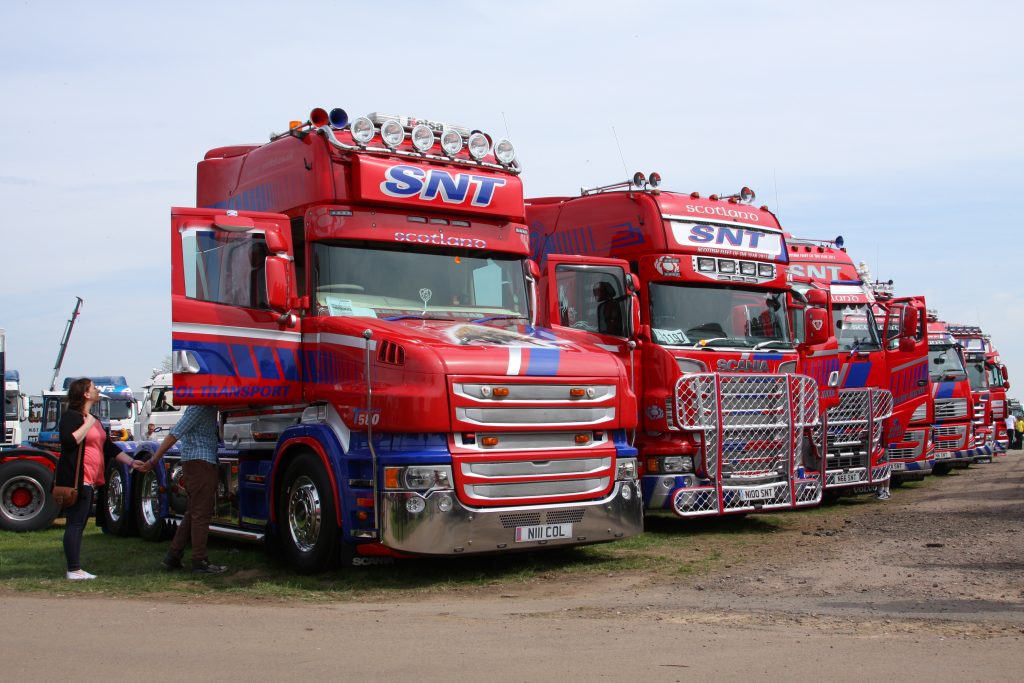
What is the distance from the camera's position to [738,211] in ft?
45.3

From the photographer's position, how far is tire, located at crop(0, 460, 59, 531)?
1461 centimetres

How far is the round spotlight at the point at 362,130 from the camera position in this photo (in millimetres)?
10219

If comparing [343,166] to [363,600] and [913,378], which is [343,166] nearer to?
[363,600]

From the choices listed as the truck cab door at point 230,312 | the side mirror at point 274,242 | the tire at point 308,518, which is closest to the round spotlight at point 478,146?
the truck cab door at point 230,312

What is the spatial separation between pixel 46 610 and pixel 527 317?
516 cm

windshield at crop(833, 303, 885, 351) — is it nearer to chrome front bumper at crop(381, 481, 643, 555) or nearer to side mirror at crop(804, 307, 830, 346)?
side mirror at crop(804, 307, 830, 346)

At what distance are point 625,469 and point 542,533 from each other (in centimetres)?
117

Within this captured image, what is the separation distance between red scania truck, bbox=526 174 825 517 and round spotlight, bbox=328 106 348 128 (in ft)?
9.22

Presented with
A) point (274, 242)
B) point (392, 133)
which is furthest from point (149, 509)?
point (392, 133)

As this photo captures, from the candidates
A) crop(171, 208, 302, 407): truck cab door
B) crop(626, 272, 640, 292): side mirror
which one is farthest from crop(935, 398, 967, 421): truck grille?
crop(171, 208, 302, 407): truck cab door

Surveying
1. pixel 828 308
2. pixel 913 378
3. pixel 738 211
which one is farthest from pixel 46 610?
pixel 913 378

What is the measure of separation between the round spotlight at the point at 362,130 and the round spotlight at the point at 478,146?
117 centimetres

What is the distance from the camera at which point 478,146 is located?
11.1 m

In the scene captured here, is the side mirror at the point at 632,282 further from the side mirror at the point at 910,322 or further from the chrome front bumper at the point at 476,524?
the side mirror at the point at 910,322
